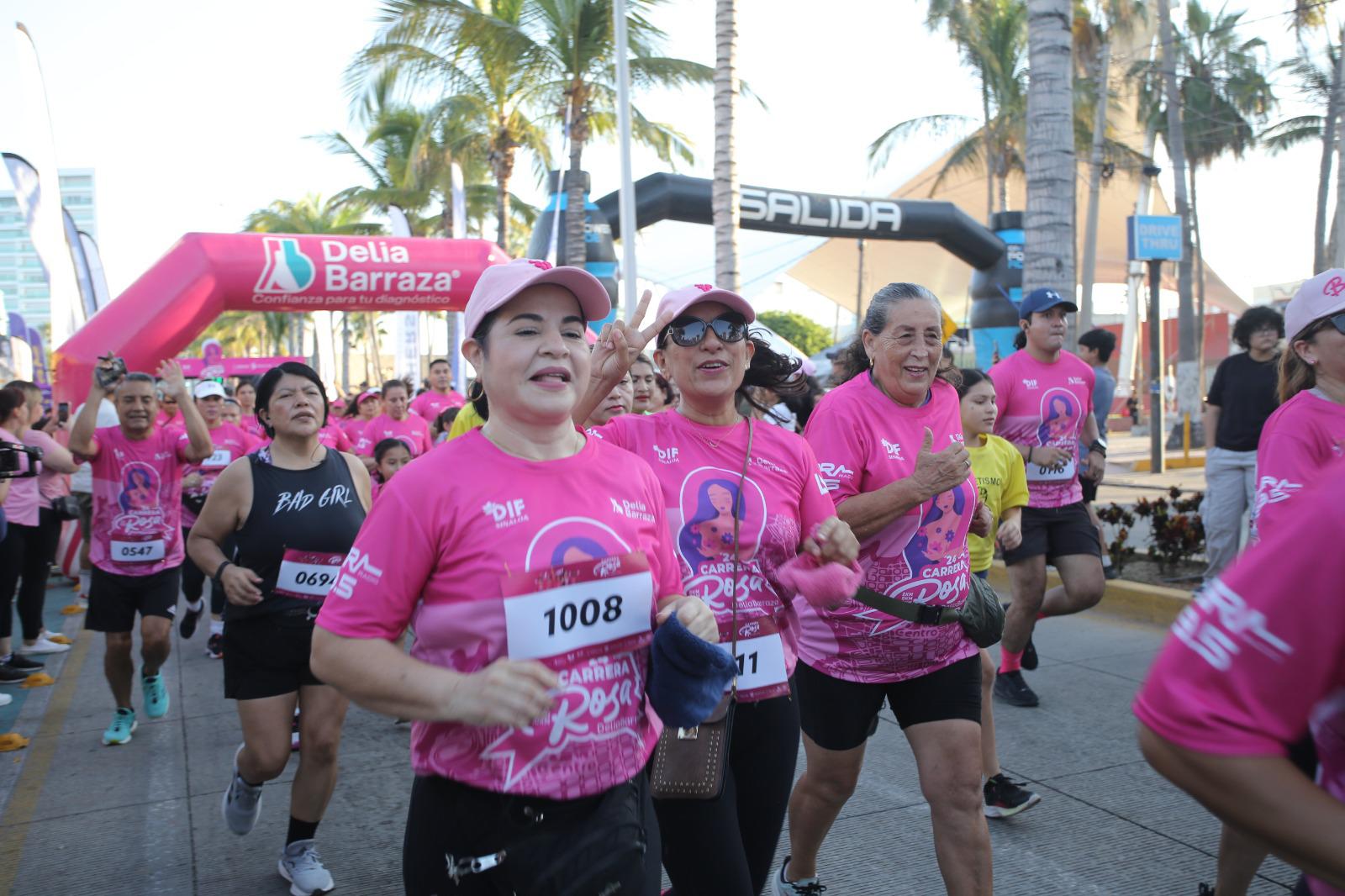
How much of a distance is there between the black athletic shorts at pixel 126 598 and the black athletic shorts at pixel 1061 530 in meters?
5.00

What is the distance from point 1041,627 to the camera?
784 cm

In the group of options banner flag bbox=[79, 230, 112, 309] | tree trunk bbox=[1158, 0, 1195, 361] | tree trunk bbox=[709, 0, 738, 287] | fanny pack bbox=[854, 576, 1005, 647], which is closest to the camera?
fanny pack bbox=[854, 576, 1005, 647]

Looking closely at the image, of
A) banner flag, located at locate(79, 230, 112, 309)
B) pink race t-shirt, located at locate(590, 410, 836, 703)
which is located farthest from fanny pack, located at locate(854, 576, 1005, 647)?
banner flag, located at locate(79, 230, 112, 309)

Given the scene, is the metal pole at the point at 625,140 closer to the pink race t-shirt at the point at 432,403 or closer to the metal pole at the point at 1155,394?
the pink race t-shirt at the point at 432,403

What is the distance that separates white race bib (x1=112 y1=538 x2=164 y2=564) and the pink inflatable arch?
18.1ft

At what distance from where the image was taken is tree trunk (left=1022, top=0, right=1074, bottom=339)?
9.41 metres

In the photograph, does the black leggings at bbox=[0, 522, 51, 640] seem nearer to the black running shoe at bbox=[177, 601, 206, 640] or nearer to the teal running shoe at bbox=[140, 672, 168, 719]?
the black running shoe at bbox=[177, 601, 206, 640]

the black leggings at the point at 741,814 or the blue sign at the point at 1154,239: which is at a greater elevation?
the blue sign at the point at 1154,239

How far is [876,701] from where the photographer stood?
3273 mm

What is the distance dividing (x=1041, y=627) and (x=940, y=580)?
16.8 ft

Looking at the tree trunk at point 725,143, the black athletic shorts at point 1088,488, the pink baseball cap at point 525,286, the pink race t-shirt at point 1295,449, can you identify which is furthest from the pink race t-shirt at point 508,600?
the tree trunk at point 725,143

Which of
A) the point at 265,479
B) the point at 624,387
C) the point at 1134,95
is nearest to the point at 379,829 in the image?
the point at 265,479

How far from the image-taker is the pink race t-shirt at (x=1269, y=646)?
3.75 ft

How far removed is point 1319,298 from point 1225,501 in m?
4.64
